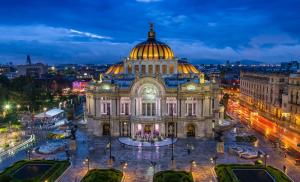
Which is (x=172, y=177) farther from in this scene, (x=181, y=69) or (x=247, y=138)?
(x=181, y=69)

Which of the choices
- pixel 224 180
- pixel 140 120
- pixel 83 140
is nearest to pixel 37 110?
pixel 83 140

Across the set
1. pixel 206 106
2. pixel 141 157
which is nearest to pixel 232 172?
pixel 141 157

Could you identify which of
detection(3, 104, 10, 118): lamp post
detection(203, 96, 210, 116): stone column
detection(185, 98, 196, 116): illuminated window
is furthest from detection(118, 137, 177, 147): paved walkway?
detection(3, 104, 10, 118): lamp post

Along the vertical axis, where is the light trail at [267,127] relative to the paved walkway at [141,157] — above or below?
above

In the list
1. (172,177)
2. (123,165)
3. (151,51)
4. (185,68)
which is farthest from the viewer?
(185,68)

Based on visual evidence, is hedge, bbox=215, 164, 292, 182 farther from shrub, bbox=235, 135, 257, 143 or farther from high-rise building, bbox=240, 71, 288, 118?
high-rise building, bbox=240, 71, 288, 118

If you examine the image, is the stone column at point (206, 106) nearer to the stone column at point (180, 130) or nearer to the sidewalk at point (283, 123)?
the stone column at point (180, 130)

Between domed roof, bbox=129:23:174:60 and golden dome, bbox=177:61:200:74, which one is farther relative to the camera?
golden dome, bbox=177:61:200:74

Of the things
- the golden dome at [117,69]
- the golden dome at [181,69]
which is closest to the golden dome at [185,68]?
the golden dome at [181,69]
